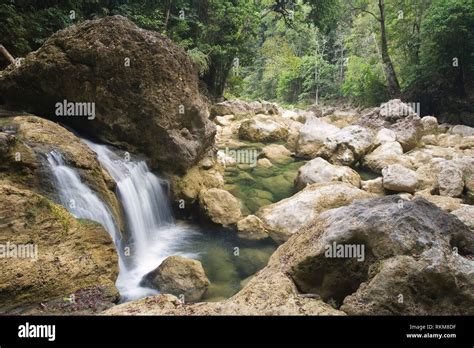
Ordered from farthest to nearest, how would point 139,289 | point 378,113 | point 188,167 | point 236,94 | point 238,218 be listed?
point 236,94, point 378,113, point 188,167, point 238,218, point 139,289

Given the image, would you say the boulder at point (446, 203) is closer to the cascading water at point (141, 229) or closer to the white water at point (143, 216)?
the cascading water at point (141, 229)

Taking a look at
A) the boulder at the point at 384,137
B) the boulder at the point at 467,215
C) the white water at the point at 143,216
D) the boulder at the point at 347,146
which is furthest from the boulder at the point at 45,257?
the boulder at the point at 384,137

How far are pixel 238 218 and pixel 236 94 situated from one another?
2111cm

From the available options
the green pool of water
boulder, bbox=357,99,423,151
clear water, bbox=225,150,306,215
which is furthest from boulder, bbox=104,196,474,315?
boulder, bbox=357,99,423,151

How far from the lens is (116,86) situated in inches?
320

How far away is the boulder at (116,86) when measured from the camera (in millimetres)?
7773

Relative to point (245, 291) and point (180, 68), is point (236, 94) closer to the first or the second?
point (180, 68)

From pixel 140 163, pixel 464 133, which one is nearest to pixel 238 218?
pixel 140 163

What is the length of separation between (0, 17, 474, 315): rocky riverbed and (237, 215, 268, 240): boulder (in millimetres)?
31

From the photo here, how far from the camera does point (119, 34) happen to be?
8070 mm

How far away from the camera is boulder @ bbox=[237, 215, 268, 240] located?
7.68 metres

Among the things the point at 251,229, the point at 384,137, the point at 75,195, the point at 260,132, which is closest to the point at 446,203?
the point at 251,229

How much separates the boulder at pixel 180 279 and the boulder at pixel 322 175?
5281 mm

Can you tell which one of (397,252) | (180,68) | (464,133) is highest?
(180,68)
